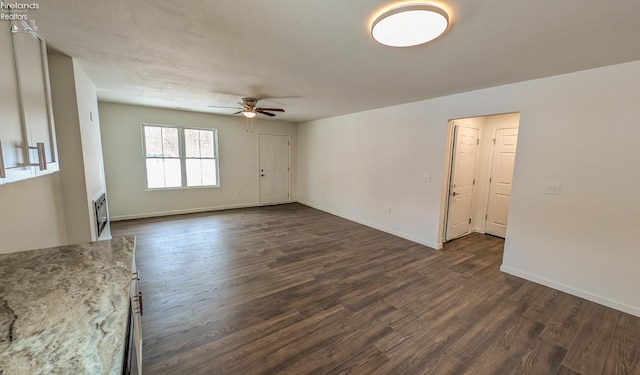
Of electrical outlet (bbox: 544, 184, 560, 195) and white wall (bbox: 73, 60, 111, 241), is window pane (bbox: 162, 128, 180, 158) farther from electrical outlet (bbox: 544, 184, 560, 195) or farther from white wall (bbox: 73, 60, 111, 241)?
electrical outlet (bbox: 544, 184, 560, 195)

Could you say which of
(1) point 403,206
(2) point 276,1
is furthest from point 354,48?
(1) point 403,206

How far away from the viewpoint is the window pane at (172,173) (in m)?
5.64

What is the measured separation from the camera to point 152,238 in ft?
13.6

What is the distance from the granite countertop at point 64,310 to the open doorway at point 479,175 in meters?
4.06

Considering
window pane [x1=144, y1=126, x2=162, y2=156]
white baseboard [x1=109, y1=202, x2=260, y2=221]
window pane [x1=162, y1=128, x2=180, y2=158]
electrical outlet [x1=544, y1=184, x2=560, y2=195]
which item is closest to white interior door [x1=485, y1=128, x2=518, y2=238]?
electrical outlet [x1=544, y1=184, x2=560, y2=195]

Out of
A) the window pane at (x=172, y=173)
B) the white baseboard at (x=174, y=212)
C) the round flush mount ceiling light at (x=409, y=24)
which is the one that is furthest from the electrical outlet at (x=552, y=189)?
the window pane at (x=172, y=173)

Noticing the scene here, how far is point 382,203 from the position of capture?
191 inches

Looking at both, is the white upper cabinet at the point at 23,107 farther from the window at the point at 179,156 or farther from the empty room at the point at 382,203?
the window at the point at 179,156

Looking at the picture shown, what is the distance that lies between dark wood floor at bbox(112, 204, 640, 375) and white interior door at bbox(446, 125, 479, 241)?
0.63 meters

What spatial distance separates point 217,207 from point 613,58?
22.7 feet

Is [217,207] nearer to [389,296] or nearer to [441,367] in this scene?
[389,296]

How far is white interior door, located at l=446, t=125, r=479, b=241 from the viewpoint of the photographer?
404 cm

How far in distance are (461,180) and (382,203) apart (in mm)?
1421

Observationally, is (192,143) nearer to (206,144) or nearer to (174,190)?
(206,144)
